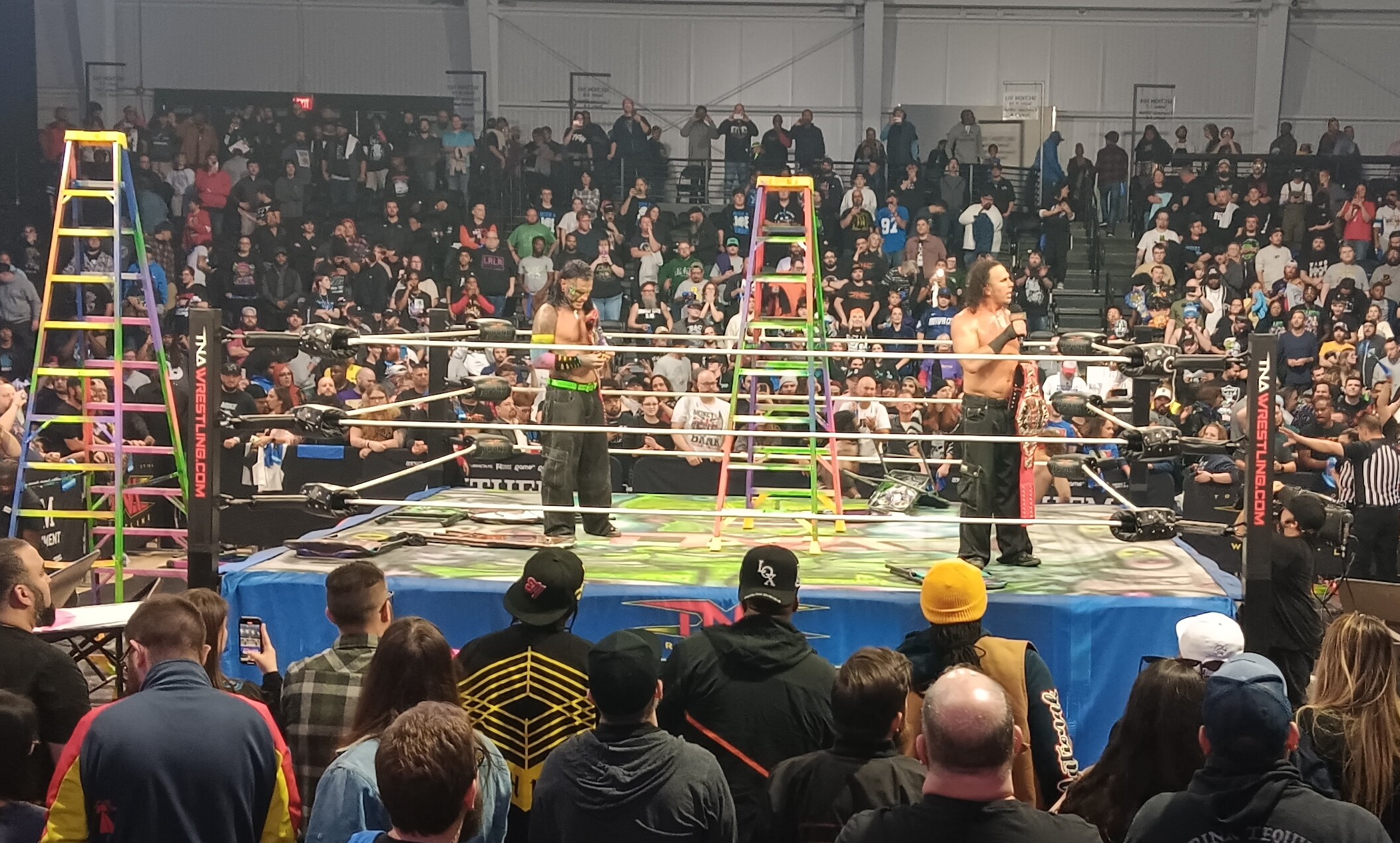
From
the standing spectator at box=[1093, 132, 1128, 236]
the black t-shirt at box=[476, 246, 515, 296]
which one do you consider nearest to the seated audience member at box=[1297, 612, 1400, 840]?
the black t-shirt at box=[476, 246, 515, 296]

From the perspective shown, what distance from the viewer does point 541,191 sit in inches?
649

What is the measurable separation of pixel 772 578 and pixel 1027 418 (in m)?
3.01

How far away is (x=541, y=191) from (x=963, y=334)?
35.8 feet

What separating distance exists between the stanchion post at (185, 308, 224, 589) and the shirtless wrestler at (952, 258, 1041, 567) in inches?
127

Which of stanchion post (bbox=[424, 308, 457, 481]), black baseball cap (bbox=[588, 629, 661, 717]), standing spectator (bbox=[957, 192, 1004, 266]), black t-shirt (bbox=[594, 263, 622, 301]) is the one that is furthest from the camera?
standing spectator (bbox=[957, 192, 1004, 266])

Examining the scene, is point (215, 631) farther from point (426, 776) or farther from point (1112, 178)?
point (1112, 178)

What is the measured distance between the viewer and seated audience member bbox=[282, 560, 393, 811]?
3.43 metres

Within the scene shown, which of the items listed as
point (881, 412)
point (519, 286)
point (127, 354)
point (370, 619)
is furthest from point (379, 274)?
point (370, 619)

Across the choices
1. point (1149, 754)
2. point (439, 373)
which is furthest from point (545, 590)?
point (439, 373)

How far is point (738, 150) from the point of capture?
1686 cm

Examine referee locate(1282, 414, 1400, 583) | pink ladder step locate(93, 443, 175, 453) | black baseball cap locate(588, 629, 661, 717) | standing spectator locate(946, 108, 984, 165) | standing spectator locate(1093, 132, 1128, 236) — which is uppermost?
standing spectator locate(946, 108, 984, 165)

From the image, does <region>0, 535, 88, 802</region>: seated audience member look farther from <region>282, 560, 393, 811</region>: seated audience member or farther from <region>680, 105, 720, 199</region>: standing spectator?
<region>680, 105, 720, 199</region>: standing spectator

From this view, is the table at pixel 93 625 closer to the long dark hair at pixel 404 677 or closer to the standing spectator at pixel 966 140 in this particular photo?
the long dark hair at pixel 404 677

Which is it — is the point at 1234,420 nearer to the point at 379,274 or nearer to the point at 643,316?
the point at 643,316
